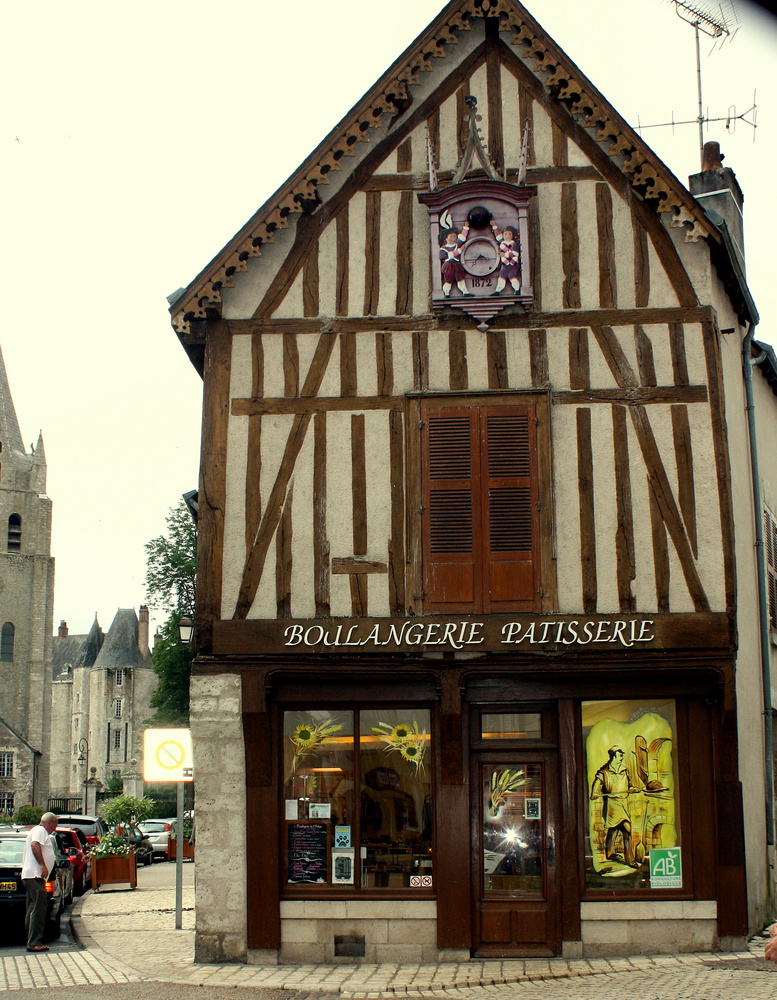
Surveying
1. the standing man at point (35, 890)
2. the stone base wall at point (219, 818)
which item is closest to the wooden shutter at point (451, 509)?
the stone base wall at point (219, 818)

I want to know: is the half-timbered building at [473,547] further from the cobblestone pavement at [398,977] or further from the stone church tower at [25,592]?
the stone church tower at [25,592]

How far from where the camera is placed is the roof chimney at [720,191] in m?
16.4

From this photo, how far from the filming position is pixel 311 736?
12.6 metres

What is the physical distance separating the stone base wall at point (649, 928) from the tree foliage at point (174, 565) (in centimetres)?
3320

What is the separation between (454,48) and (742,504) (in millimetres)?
6210

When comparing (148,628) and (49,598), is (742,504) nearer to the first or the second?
(49,598)

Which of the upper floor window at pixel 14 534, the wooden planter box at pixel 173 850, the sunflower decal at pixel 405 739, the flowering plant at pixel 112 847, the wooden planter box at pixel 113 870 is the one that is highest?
the upper floor window at pixel 14 534

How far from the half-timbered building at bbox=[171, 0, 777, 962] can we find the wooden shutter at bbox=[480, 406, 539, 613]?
31mm

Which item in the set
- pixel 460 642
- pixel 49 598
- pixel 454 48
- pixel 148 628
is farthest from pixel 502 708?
pixel 148 628

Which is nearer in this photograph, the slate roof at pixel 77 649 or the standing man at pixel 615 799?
the standing man at pixel 615 799

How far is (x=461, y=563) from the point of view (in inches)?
490

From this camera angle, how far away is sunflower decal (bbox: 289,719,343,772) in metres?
12.6

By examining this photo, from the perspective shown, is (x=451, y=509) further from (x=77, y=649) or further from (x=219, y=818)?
(x=77, y=649)

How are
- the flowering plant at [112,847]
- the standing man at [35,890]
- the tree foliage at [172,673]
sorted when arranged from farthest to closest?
the tree foliage at [172,673] → the flowering plant at [112,847] → the standing man at [35,890]
